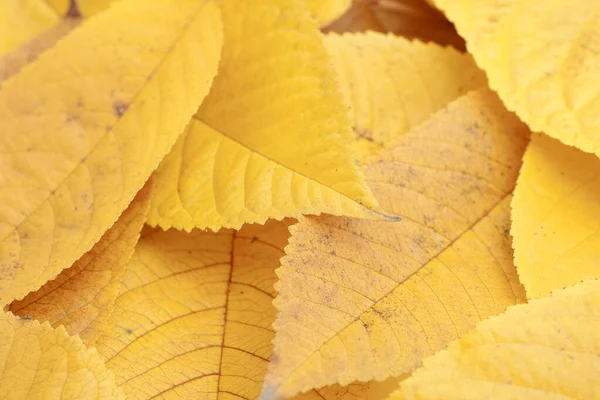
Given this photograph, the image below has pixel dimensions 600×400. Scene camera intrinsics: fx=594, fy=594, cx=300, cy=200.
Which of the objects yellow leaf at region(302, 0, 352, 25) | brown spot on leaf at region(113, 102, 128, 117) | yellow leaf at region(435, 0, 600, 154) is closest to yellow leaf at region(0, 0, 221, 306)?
brown spot on leaf at region(113, 102, 128, 117)

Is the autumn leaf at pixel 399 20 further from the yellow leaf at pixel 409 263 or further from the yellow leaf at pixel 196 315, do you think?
the yellow leaf at pixel 196 315

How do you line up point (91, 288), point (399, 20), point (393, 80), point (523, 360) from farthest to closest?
point (399, 20)
point (393, 80)
point (91, 288)
point (523, 360)

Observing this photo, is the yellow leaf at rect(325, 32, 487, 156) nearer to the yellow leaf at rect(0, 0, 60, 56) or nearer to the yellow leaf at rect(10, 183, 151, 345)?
the yellow leaf at rect(10, 183, 151, 345)

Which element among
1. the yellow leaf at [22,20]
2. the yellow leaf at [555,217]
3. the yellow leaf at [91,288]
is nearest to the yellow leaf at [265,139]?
the yellow leaf at [91,288]

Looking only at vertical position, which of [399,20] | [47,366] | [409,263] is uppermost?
[399,20]

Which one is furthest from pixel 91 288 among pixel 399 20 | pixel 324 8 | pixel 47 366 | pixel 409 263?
pixel 399 20

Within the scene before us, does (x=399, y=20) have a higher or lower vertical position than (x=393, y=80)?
higher

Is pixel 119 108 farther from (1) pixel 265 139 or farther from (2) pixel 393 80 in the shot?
(2) pixel 393 80

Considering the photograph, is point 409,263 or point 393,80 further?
point 393,80
